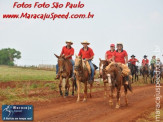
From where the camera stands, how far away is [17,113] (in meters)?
10.8

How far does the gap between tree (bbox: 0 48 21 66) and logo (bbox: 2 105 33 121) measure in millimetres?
104060

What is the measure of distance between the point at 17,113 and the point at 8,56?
111m

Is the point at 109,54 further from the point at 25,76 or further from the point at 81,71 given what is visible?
the point at 25,76

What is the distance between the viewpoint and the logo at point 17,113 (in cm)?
1032

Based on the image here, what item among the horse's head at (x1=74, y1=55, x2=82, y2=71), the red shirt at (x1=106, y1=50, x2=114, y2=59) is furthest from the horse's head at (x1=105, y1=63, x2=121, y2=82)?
the red shirt at (x1=106, y1=50, x2=114, y2=59)

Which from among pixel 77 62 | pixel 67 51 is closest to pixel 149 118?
pixel 77 62

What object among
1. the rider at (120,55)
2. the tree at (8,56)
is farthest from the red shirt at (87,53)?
the tree at (8,56)

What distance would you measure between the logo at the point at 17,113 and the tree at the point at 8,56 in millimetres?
104060

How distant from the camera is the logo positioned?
406 inches

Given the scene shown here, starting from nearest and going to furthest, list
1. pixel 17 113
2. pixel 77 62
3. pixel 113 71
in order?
1. pixel 17 113
2. pixel 113 71
3. pixel 77 62

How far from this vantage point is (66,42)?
1827 cm

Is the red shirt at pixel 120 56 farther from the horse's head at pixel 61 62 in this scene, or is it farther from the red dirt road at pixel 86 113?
the horse's head at pixel 61 62

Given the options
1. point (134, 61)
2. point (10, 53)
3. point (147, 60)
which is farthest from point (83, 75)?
point (10, 53)

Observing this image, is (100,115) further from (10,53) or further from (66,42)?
(10,53)
